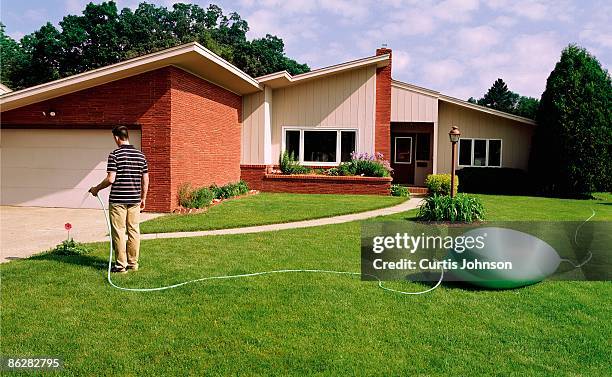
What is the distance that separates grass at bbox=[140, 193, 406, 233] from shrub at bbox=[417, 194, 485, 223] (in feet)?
7.38

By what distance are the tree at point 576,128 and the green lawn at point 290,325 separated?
13.8m

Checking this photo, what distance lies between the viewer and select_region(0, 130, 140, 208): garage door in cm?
1298

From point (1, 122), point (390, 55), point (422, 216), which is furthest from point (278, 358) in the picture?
point (390, 55)

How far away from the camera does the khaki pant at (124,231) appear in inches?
248

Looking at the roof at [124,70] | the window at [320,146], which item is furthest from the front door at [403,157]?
the roof at [124,70]

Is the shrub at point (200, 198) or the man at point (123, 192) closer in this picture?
the man at point (123, 192)

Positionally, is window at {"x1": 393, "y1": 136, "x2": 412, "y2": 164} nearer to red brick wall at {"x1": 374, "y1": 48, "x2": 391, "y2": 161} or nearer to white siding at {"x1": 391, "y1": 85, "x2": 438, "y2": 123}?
white siding at {"x1": 391, "y1": 85, "x2": 438, "y2": 123}

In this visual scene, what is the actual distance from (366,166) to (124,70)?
8.81 meters

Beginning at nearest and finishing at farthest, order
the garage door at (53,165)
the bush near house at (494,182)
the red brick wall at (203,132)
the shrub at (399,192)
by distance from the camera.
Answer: the red brick wall at (203,132) < the garage door at (53,165) < the shrub at (399,192) < the bush near house at (494,182)

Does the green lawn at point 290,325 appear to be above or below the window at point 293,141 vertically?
below

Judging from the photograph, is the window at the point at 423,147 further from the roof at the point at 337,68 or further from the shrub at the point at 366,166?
the roof at the point at 337,68

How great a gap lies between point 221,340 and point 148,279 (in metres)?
2.18

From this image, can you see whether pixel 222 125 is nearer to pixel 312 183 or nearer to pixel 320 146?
pixel 312 183

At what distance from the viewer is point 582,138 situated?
18.1 m
